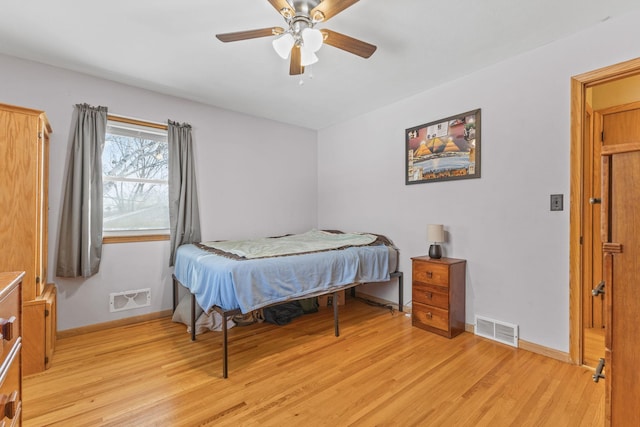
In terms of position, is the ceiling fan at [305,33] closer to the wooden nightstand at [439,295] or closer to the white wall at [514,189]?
the white wall at [514,189]

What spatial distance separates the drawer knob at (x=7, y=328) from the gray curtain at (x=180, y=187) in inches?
91.7

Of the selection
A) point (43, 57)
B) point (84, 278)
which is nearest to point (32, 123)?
point (43, 57)

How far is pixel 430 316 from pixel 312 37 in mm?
2458

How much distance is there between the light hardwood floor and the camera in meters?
1.58

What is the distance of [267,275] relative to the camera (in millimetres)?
2201

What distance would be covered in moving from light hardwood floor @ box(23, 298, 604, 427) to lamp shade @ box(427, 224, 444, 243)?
0.88m

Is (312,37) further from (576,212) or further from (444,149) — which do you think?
(576,212)

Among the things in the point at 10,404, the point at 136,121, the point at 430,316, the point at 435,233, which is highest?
the point at 136,121

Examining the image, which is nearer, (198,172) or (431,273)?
(431,273)

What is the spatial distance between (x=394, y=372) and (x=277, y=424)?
34.9 inches

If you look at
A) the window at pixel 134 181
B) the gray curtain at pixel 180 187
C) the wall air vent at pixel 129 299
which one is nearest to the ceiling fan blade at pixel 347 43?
the gray curtain at pixel 180 187

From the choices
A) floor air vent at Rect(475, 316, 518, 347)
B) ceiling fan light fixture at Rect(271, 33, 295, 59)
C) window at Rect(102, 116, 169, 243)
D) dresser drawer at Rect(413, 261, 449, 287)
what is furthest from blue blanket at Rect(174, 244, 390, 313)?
ceiling fan light fixture at Rect(271, 33, 295, 59)

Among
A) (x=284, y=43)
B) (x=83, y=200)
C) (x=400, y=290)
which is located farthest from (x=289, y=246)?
(x=83, y=200)

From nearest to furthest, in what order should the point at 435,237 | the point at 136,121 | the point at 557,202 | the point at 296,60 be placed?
1. the point at 296,60
2. the point at 557,202
3. the point at 435,237
4. the point at 136,121
